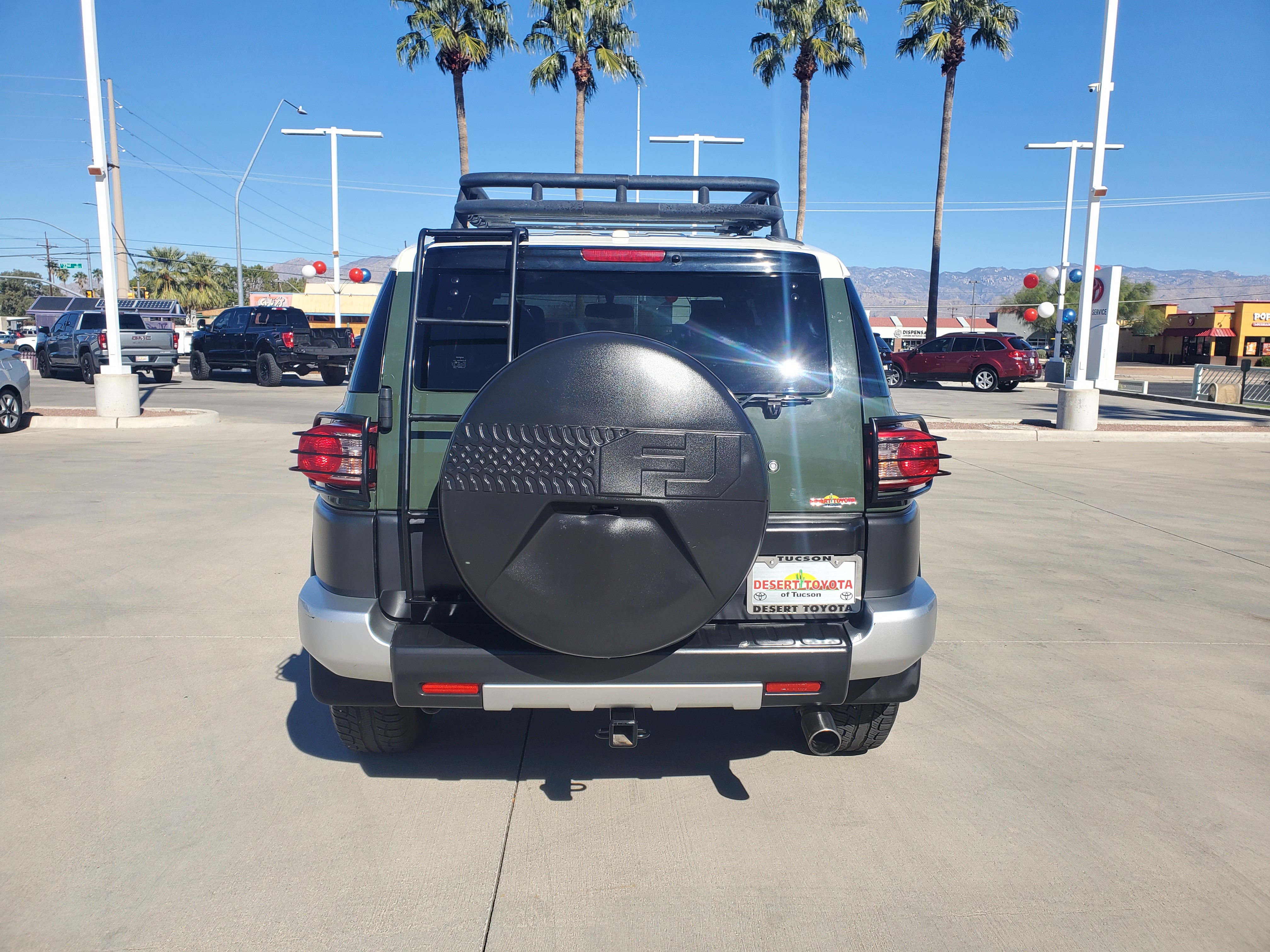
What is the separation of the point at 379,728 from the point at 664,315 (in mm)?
1905

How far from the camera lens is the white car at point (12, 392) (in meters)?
13.5

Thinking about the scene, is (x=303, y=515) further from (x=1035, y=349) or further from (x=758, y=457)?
(x=1035, y=349)

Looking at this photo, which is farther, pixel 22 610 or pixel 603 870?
pixel 22 610

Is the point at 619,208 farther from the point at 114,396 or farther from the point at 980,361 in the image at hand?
the point at 980,361

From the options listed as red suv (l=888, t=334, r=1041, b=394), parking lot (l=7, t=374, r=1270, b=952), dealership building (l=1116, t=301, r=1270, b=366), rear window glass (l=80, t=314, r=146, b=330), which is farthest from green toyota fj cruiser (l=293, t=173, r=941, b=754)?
dealership building (l=1116, t=301, r=1270, b=366)

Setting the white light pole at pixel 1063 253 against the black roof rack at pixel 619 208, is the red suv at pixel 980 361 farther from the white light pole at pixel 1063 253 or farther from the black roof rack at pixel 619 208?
the black roof rack at pixel 619 208

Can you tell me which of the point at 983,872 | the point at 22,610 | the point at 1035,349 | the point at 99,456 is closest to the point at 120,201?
the point at 99,456

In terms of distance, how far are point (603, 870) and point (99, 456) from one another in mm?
11193

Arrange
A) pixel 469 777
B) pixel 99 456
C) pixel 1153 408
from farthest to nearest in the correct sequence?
1. pixel 1153 408
2. pixel 99 456
3. pixel 469 777

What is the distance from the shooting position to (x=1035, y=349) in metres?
29.5

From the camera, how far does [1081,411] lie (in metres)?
16.2

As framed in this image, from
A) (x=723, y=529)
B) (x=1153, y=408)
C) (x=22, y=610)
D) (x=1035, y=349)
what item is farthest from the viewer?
(x=1035, y=349)

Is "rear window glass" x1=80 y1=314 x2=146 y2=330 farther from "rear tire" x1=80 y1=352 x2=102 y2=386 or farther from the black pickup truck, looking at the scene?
the black pickup truck

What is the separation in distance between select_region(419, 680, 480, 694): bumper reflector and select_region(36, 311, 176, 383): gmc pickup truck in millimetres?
21575
